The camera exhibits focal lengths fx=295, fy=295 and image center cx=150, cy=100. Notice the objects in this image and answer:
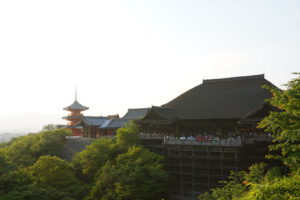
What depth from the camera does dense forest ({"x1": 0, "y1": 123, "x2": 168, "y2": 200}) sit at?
945 inches

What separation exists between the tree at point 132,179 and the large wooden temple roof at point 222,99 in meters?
7.33

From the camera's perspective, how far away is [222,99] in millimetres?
32719

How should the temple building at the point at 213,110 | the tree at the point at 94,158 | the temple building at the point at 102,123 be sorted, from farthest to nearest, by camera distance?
1. the temple building at the point at 102,123
2. the tree at the point at 94,158
3. the temple building at the point at 213,110

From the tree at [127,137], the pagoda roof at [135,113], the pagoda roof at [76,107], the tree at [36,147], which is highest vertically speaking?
the pagoda roof at [76,107]

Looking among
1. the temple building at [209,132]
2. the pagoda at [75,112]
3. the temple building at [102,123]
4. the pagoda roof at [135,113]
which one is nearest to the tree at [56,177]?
the temple building at [209,132]

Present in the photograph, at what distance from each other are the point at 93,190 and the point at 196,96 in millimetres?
16413

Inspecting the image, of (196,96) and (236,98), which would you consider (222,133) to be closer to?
(236,98)

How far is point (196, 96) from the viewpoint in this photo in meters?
35.6

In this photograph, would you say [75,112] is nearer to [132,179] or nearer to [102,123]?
[102,123]

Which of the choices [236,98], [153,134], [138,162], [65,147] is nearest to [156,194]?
[138,162]

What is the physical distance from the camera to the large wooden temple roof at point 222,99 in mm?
29484

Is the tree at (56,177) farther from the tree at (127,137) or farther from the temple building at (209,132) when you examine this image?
the temple building at (209,132)

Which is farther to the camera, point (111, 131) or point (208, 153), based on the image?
point (111, 131)

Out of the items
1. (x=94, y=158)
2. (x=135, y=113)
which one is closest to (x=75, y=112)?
(x=135, y=113)
